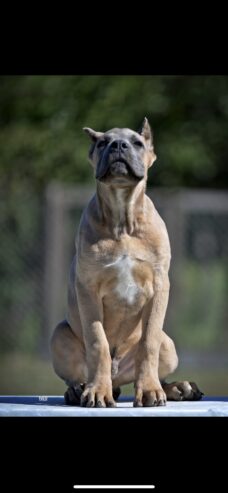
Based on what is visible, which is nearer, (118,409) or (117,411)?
(117,411)

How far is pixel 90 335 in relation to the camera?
251 inches

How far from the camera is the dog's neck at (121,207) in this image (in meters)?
6.45

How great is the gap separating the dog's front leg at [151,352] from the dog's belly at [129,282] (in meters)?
0.05

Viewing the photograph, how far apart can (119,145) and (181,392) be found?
4.79 ft

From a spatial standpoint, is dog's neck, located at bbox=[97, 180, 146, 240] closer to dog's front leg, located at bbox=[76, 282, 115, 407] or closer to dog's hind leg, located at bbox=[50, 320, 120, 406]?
dog's front leg, located at bbox=[76, 282, 115, 407]

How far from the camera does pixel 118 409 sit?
19.5 feet

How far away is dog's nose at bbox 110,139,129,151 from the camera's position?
20.6ft

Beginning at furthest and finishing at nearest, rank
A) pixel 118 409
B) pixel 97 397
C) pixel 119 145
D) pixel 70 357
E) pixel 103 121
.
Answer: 1. pixel 103 121
2. pixel 70 357
3. pixel 119 145
4. pixel 97 397
5. pixel 118 409

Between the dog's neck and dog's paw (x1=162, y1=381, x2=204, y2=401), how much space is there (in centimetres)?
96

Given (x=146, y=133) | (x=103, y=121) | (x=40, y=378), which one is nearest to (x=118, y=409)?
(x=146, y=133)

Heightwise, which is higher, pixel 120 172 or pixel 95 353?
pixel 120 172

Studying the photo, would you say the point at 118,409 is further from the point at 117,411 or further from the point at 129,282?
the point at 129,282

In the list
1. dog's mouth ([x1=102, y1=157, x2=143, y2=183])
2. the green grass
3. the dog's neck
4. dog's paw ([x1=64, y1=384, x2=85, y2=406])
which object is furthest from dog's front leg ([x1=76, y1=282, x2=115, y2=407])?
the green grass
